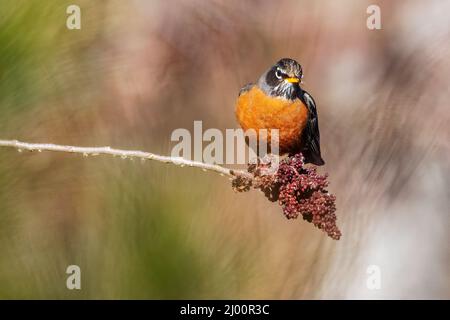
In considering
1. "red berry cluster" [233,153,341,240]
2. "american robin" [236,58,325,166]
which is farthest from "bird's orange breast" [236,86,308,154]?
"red berry cluster" [233,153,341,240]

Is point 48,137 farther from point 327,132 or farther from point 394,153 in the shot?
point 327,132

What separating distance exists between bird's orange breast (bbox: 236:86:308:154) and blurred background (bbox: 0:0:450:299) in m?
0.19

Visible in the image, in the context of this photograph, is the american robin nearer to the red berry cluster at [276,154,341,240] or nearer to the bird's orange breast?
the bird's orange breast

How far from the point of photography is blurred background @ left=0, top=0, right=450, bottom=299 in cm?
153

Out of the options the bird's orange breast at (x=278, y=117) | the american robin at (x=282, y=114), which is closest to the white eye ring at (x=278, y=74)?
the american robin at (x=282, y=114)

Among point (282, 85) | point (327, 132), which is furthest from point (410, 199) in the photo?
point (282, 85)

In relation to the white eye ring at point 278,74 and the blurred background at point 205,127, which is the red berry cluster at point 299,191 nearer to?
the blurred background at point 205,127

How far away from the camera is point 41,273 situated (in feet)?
5.17

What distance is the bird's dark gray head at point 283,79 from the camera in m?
3.81

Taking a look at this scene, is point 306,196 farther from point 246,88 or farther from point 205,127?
point 246,88

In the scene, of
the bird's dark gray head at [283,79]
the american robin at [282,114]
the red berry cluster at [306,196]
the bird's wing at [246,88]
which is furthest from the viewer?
the bird's wing at [246,88]

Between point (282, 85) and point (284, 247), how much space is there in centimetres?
213

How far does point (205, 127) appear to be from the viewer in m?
3.67

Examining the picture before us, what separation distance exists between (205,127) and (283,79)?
0.58 m
